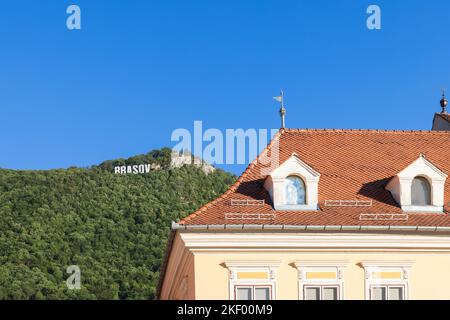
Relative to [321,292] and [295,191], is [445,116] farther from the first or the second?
[321,292]

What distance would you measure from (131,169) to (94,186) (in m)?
10.5

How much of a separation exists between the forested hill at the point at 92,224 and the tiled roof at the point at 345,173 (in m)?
36.5

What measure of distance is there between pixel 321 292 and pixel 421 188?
14.4ft

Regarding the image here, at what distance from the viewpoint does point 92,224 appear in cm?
8981

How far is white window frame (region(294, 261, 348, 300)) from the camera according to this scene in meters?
28.6

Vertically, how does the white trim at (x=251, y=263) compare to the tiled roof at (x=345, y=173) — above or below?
below

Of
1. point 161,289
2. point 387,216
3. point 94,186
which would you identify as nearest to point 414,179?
point 387,216

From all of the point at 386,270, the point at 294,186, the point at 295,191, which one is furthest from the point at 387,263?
the point at 294,186

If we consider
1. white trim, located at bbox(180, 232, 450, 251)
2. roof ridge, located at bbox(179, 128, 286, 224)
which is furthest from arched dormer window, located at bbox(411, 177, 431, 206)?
roof ridge, located at bbox(179, 128, 286, 224)

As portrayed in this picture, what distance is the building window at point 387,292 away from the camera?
2903 centimetres

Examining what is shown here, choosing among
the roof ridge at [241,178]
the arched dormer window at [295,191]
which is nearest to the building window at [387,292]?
the arched dormer window at [295,191]

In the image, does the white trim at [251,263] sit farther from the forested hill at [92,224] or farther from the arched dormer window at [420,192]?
the forested hill at [92,224]
